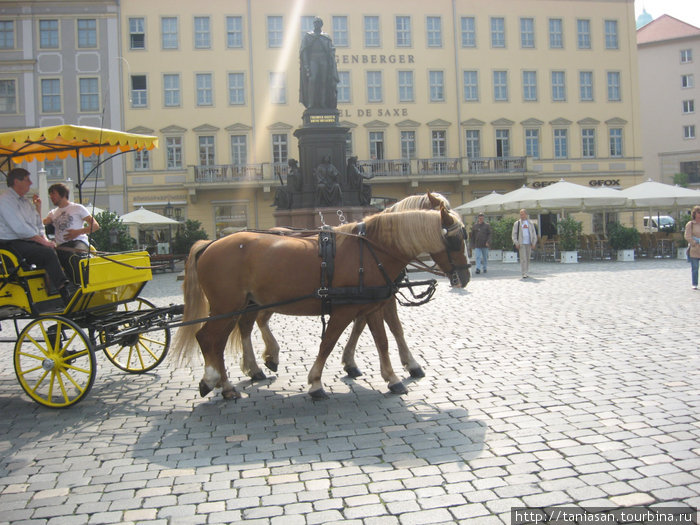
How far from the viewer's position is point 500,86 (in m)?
41.3

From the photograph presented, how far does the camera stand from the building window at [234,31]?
39.0 m

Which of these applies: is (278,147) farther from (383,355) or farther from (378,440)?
(378,440)

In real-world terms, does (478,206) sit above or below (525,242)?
above

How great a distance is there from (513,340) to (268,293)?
341cm

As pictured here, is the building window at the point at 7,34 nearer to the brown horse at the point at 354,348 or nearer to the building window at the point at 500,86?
the building window at the point at 500,86

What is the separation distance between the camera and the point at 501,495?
342cm

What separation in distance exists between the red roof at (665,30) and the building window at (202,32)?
137 ft

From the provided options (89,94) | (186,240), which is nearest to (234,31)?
(89,94)

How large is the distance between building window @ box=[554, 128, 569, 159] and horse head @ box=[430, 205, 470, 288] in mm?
38694

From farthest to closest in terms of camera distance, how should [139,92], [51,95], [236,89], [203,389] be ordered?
1. [236,89]
2. [139,92]
3. [51,95]
4. [203,389]

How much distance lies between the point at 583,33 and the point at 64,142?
138 feet

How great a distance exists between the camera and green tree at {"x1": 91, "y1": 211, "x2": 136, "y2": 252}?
20969 mm

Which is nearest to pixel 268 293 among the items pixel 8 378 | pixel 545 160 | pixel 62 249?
pixel 62 249

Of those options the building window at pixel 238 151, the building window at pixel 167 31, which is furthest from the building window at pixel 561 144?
the building window at pixel 167 31
